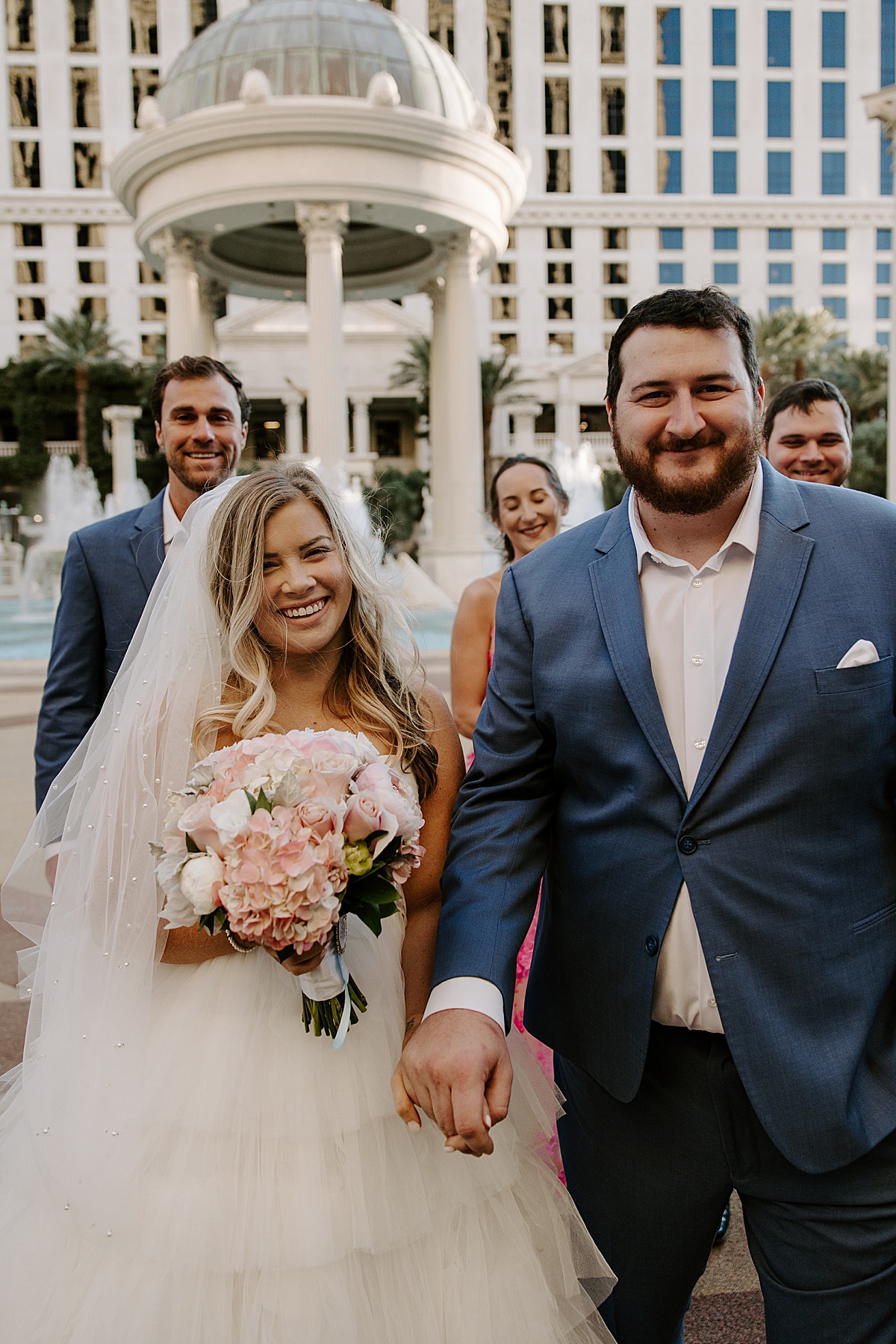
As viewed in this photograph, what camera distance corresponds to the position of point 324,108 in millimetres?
23141

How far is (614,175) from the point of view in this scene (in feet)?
Answer: 228

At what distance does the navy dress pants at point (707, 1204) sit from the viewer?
2.14 metres

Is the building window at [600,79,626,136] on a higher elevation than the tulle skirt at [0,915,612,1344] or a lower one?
higher

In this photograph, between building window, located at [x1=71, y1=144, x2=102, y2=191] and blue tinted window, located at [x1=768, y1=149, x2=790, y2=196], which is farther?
blue tinted window, located at [x1=768, y1=149, x2=790, y2=196]

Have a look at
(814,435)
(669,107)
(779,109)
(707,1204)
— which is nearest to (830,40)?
(779,109)

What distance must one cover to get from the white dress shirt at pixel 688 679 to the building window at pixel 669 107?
76.2 m

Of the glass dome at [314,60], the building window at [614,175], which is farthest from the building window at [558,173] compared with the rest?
the glass dome at [314,60]

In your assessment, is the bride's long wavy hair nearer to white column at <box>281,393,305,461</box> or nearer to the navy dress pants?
the navy dress pants

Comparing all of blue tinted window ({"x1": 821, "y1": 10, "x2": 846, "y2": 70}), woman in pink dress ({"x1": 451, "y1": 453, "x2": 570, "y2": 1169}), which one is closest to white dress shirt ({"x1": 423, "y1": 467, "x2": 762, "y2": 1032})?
woman in pink dress ({"x1": 451, "y1": 453, "x2": 570, "y2": 1169})

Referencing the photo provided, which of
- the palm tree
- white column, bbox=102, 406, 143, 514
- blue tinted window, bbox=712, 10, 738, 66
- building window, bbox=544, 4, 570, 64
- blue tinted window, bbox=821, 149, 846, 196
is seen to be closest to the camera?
white column, bbox=102, 406, 143, 514

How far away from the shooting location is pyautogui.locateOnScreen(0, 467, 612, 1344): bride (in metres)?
2.10

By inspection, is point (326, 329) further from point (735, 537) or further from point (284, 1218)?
point (284, 1218)

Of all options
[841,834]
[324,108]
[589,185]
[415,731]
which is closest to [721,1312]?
[841,834]

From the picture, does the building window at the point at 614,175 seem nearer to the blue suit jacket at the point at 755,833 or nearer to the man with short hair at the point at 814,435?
the man with short hair at the point at 814,435
